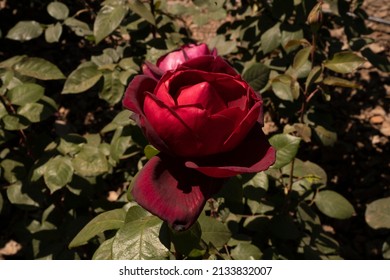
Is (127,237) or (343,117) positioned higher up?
(127,237)

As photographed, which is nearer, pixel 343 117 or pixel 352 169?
pixel 352 169

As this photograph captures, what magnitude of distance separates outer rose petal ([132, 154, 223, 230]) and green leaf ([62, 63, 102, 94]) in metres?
0.82

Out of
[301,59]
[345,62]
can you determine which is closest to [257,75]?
[301,59]

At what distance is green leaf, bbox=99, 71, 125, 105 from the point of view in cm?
153

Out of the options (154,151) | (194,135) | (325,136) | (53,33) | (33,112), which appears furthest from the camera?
(53,33)

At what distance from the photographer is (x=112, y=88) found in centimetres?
154

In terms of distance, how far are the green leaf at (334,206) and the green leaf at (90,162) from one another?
830 mm

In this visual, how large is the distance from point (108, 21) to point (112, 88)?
252mm

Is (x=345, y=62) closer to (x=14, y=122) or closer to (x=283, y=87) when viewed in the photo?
(x=283, y=87)
